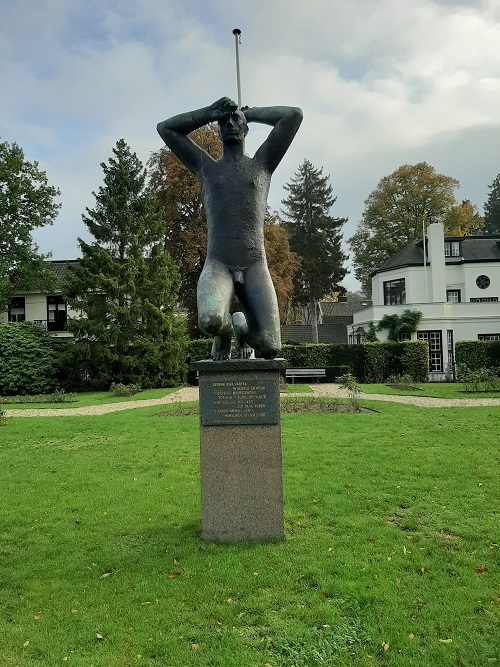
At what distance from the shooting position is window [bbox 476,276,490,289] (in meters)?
34.4

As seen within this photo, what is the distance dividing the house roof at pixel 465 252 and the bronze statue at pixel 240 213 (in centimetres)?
3129

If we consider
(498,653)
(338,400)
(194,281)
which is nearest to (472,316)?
(194,281)

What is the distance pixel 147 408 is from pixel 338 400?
18.8 feet

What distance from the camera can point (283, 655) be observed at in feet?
10.2

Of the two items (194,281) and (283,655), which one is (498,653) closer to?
(283,655)

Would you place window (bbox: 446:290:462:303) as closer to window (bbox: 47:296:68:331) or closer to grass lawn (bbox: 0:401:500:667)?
window (bbox: 47:296:68:331)

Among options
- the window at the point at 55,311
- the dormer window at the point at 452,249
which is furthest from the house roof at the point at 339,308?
the window at the point at 55,311

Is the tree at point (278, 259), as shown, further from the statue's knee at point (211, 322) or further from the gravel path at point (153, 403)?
the statue's knee at point (211, 322)

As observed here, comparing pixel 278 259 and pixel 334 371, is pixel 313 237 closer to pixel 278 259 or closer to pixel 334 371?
pixel 278 259

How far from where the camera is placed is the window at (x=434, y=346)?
31.5 m

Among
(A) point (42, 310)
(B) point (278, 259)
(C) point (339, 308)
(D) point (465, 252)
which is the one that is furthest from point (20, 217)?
(C) point (339, 308)

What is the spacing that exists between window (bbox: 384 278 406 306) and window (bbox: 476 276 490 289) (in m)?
4.81

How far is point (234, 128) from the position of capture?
490 cm

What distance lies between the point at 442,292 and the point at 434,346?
4.13 metres
